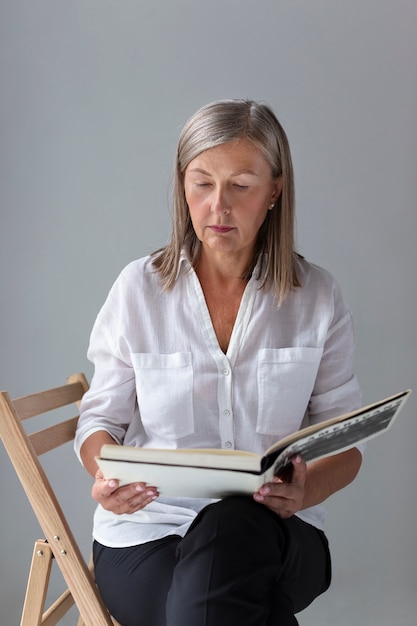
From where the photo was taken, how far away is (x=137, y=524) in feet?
4.77

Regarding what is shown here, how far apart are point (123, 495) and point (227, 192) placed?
555 millimetres

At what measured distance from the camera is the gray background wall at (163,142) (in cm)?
226

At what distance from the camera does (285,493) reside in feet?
4.05

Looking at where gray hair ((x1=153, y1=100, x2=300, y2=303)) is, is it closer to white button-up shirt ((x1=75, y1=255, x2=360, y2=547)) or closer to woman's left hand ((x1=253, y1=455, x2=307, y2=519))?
white button-up shirt ((x1=75, y1=255, x2=360, y2=547))

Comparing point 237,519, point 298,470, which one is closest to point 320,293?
point 298,470

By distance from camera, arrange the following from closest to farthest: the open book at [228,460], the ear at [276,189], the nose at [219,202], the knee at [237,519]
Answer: the open book at [228,460]
the knee at [237,519]
the nose at [219,202]
the ear at [276,189]

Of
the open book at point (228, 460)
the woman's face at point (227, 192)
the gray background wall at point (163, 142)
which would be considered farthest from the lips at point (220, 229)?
the gray background wall at point (163, 142)

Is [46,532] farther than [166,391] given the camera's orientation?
No

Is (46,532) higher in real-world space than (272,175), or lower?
lower

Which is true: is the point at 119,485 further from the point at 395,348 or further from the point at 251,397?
the point at 395,348

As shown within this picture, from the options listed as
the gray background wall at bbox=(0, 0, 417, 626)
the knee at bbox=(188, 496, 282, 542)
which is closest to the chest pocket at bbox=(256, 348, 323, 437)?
the knee at bbox=(188, 496, 282, 542)

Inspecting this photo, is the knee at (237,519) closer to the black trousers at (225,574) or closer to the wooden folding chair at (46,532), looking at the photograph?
the black trousers at (225,574)

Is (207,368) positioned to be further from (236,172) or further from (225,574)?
(225,574)

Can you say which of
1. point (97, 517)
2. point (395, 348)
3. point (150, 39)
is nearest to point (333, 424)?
point (97, 517)
